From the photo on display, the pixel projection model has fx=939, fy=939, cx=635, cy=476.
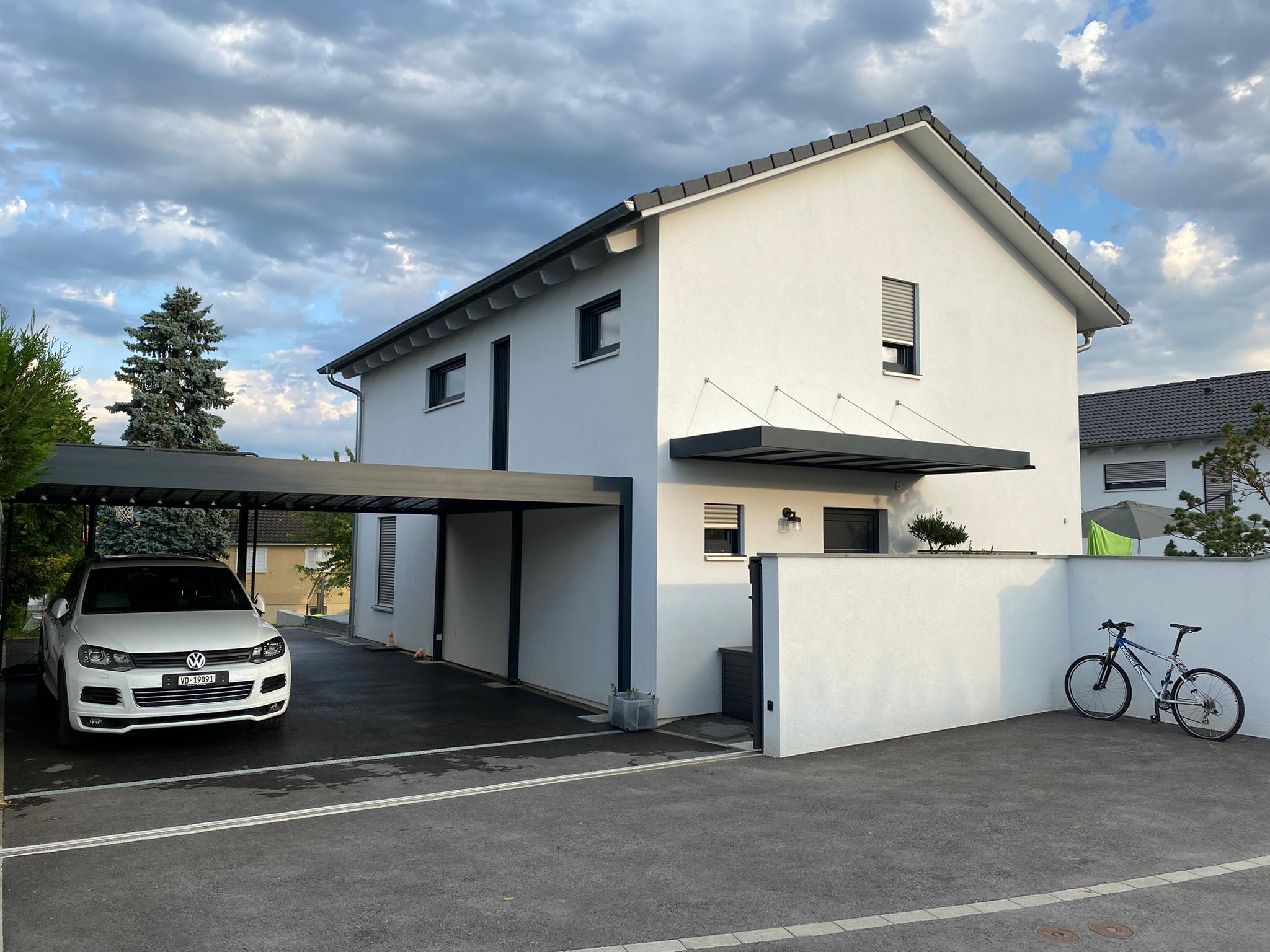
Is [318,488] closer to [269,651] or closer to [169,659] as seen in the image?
[269,651]

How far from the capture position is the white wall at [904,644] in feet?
29.1

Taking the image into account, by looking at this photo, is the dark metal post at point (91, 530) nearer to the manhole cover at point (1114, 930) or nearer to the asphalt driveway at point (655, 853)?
the asphalt driveway at point (655, 853)

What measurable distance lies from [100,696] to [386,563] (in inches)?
439

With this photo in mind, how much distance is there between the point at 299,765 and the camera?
8273mm

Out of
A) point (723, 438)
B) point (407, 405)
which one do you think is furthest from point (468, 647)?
point (723, 438)

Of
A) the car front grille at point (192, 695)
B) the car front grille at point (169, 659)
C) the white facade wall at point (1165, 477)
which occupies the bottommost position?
the car front grille at point (192, 695)

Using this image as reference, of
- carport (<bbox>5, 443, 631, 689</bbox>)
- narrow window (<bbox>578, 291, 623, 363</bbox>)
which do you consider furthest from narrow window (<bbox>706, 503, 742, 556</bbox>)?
narrow window (<bbox>578, 291, 623, 363</bbox>)

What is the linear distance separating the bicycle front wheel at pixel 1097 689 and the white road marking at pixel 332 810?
14.9 feet

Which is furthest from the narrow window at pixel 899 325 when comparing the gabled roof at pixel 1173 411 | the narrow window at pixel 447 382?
the gabled roof at pixel 1173 411

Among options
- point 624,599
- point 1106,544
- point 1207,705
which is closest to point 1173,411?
point 1106,544

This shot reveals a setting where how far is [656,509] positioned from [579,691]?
2815mm

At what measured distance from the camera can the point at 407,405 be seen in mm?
18328

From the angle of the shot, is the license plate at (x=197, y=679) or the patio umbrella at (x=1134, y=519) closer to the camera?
the license plate at (x=197, y=679)

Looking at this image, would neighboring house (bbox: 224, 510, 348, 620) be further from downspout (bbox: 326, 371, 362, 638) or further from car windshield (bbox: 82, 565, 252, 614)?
car windshield (bbox: 82, 565, 252, 614)
